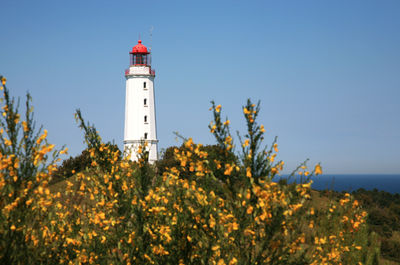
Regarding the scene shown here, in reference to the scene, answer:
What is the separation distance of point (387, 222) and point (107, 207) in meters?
30.8

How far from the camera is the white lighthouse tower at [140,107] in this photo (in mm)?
→ 48938

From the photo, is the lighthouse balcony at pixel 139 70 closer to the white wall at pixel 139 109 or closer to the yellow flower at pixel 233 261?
the white wall at pixel 139 109

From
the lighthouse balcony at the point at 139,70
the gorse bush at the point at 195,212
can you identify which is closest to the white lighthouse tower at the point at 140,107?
the lighthouse balcony at the point at 139,70

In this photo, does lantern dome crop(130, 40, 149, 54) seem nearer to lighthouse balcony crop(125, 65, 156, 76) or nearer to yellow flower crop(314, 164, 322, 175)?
lighthouse balcony crop(125, 65, 156, 76)

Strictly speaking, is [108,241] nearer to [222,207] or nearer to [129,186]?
[129,186]

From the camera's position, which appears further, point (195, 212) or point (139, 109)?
point (139, 109)

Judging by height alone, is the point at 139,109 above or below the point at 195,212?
above

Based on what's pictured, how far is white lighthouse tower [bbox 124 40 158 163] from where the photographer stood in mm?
48938

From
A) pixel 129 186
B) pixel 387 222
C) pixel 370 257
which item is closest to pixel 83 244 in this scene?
pixel 129 186

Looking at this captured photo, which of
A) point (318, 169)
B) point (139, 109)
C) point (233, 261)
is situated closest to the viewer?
point (318, 169)

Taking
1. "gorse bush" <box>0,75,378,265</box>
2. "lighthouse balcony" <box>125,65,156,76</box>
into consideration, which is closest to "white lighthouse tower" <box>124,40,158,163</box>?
"lighthouse balcony" <box>125,65,156,76</box>

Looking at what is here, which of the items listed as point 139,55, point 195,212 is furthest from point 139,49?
point 195,212

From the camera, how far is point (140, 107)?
49406 mm

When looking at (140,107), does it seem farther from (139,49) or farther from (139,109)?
(139,49)
